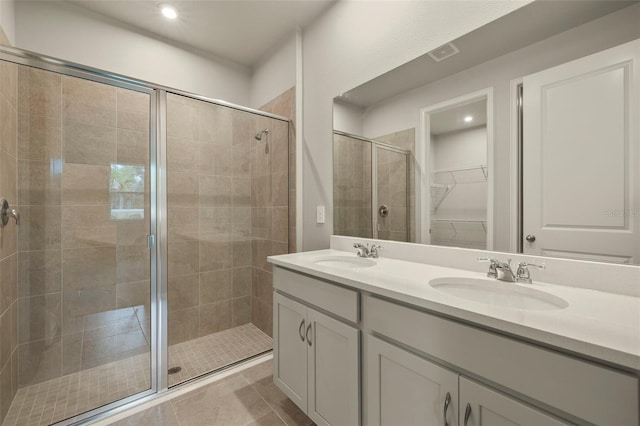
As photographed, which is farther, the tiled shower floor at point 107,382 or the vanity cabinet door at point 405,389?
the tiled shower floor at point 107,382

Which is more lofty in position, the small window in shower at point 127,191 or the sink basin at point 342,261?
the small window in shower at point 127,191

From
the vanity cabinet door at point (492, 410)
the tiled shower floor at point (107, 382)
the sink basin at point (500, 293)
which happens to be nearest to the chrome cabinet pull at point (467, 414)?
the vanity cabinet door at point (492, 410)

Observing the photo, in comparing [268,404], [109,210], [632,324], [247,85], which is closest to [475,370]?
[632,324]

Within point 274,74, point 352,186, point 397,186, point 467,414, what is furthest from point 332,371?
point 274,74

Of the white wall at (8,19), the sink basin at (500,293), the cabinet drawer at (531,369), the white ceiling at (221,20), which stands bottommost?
the cabinet drawer at (531,369)

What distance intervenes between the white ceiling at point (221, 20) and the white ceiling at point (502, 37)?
0.94 meters

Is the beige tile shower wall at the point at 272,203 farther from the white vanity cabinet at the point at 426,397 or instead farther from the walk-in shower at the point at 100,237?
the white vanity cabinet at the point at 426,397

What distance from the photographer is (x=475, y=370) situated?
750 millimetres

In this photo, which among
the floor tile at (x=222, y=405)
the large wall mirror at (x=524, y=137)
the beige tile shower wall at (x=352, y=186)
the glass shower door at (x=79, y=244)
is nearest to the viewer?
the large wall mirror at (x=524, y=137)

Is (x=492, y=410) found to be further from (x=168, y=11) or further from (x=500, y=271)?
(x=168, y=11)

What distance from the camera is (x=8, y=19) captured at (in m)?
1.62

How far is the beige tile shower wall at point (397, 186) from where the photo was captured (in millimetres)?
1519

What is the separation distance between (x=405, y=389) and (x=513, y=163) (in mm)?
1003

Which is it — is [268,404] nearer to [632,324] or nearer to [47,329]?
[47,329]
